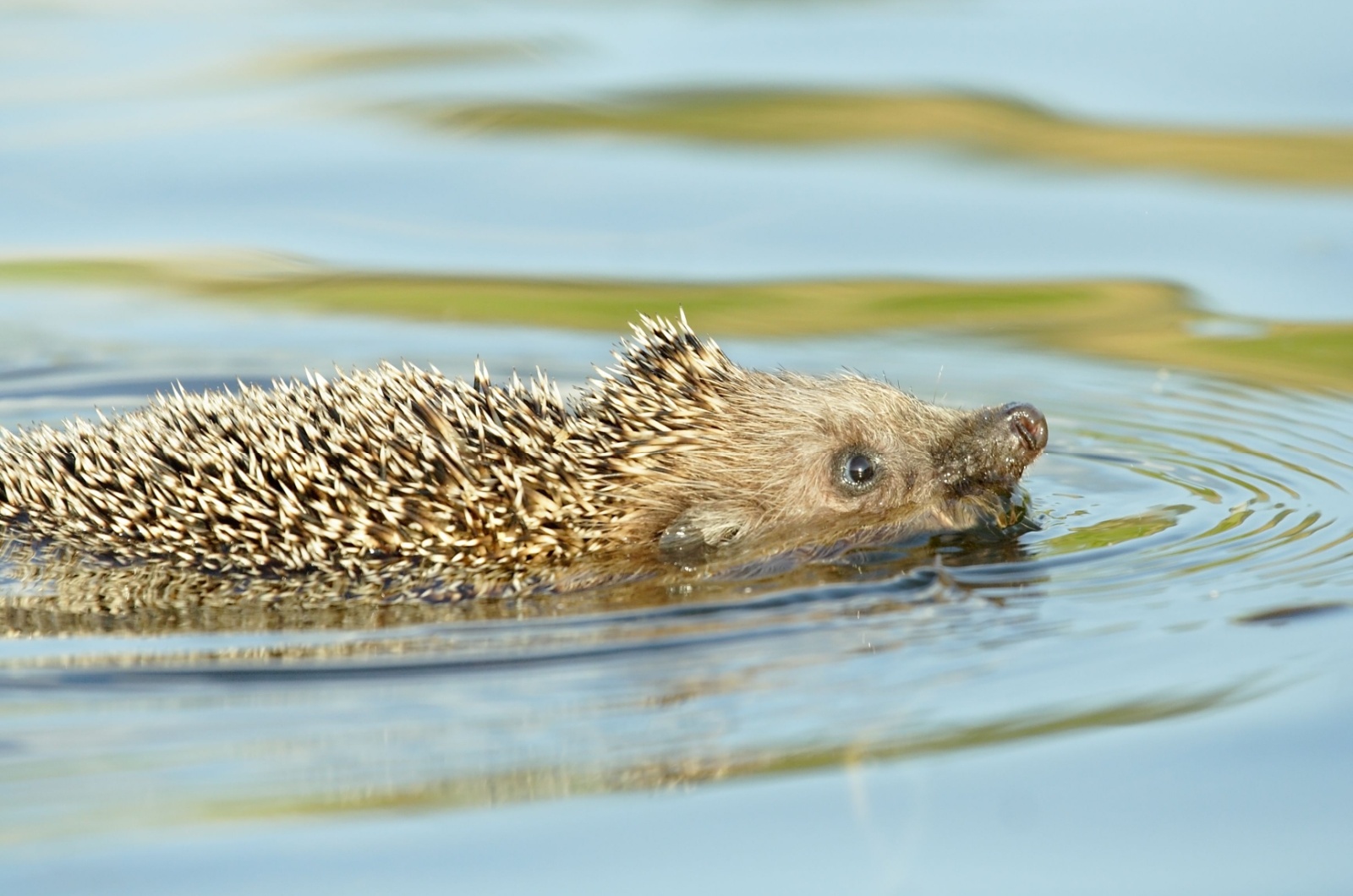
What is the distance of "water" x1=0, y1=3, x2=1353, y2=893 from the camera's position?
6945 mm

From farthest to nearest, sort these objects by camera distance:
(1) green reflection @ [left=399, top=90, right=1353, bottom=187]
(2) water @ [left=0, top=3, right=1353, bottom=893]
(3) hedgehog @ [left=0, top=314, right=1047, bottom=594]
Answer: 1. (1) green reflection @ [left=399, top=90, right=1353, bottom=187]
2. (3) hedgehog @ [left=0, top=314, right=1047, bottom=594]
3. (2) water @ [left=0, top=3, right=1353, bottom=893]

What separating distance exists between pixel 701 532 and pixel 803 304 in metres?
5.54

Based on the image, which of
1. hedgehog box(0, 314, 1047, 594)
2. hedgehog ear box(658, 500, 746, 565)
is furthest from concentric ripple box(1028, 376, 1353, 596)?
hedgehog ear box(658, 500, 746, 565)

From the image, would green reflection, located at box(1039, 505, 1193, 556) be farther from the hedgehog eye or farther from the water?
the hedgehog eye

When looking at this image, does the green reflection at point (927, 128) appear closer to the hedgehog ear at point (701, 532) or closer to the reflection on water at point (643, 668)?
the reflection on water at point (643, 668)

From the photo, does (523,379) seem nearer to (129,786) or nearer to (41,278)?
(41,278)

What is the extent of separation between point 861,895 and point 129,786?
274 cm

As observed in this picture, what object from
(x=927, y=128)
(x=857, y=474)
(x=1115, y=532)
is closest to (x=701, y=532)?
(x=857, y=474)

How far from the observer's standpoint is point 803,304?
15.3 meters

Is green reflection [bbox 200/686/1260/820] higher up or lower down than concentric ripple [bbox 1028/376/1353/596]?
lower down

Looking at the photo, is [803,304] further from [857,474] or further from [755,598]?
[755,598]

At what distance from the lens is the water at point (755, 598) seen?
22.8 feet

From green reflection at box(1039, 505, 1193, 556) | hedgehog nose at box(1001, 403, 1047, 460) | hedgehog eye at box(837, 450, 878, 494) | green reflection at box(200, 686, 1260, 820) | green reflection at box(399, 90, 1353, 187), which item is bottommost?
green reflection at box(200, 686, 1260, 820)

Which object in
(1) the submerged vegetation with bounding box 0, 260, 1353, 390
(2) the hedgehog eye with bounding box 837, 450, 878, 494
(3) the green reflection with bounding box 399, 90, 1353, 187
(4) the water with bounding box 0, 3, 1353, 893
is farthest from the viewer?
(3) the green reflection with bounding box 399, 90, 1353, 187
